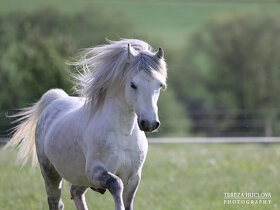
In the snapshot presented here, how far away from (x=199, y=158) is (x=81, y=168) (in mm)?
6265

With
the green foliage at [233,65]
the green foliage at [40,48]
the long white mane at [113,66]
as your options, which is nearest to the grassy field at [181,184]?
the green foliage at [40,48]

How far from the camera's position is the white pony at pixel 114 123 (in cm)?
420

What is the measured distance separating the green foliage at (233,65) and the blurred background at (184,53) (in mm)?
87

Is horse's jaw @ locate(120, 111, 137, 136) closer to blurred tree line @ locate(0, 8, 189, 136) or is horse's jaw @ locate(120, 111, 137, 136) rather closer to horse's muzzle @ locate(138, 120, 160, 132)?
horse's muzzle @ locate(138, 120, 160, 132)

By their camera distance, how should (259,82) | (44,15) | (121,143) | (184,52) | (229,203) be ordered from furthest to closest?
1. (184,52)
2. (259,82)
3. (44,15)
4. (229,203)
5. (121,143)

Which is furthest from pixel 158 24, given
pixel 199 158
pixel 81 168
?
pixel 81 168

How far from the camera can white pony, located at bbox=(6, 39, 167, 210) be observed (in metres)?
4.20

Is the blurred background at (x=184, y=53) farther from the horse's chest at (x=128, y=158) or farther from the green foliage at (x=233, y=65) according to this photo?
the horse's chest at (x=128, y=158)

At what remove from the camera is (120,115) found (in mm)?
4520

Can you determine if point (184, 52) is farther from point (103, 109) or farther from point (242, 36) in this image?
point (103, 109)

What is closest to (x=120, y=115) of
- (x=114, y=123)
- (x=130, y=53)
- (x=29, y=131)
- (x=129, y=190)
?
(x=114, y=123)

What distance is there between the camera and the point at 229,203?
646cm

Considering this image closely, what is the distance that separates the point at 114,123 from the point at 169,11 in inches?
1640

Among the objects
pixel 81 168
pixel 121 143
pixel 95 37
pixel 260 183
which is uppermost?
pixel 121 143
